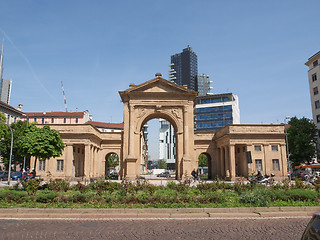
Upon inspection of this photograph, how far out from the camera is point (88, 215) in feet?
39.1

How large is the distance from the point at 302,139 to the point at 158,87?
3237cm

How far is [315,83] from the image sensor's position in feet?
190

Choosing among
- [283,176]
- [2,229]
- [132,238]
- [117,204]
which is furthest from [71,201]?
[283,176]

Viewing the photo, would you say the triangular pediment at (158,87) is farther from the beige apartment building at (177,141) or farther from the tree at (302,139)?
the tree at (302,139)

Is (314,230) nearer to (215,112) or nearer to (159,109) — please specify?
(159,109)

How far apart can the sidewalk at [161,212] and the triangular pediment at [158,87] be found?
29.0m

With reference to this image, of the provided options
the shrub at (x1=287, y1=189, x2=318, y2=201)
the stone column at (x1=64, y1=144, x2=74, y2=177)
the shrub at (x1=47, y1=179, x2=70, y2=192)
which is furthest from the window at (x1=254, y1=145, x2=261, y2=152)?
the shrub at (x1=47, y1=179, x2=70, y2=192)

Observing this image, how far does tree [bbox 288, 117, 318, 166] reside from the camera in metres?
52.0

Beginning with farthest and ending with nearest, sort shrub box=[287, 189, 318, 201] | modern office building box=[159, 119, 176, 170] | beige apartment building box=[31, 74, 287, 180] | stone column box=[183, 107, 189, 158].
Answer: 1. modern office building box=[159, 119, 176, 170]
2. stone column box=[183, 107, 189, 158]
3. beige apartment building box=[31, 74, 287, 180]
4. shrub box=[287, 189, 318, 201]

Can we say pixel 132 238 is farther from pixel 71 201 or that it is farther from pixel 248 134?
pixel 248 134

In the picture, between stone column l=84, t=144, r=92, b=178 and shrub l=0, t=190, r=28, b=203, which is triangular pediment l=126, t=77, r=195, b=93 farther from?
shrub l=0, t=190, r=28, b=203

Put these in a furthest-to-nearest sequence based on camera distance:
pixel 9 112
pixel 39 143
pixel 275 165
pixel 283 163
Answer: pixel 9 112
pixel 275 165
pixel 283 163
pixel 39 143

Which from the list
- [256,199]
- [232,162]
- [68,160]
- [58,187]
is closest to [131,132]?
[68,160]

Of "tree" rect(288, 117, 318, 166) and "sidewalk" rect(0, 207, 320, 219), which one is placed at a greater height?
"tree" rect(288, 117, 318, 166)
